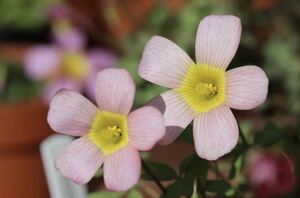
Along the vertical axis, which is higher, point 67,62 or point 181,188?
point 181,188

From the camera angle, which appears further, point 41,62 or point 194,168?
point 41,62

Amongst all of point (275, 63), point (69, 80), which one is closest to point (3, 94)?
point (69, 80)

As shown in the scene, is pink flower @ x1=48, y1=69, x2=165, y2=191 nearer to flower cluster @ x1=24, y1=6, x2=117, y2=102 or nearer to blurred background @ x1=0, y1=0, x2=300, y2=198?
blurred background @ x1=0, y1=0, x2=300, y2=198

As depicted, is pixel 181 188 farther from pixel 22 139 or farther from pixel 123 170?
pixel 22 139

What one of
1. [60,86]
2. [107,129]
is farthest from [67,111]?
[60,86]

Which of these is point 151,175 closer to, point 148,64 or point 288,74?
point 148,64

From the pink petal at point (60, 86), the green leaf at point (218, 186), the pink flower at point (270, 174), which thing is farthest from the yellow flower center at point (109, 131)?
the pink petal at point (60, 86)

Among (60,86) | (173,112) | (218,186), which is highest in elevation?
(173,112)
